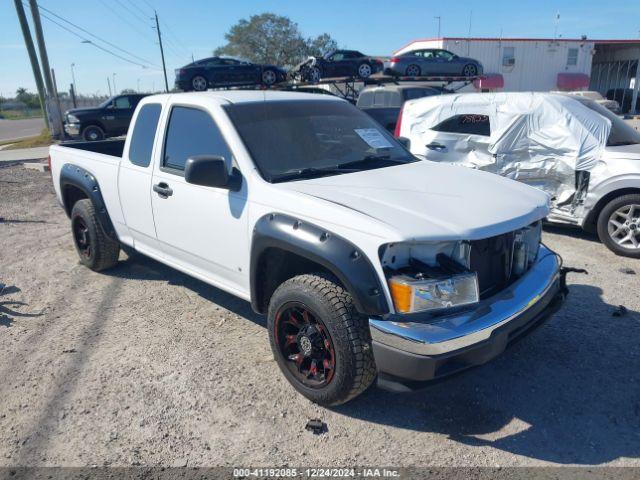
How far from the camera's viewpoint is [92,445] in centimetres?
275

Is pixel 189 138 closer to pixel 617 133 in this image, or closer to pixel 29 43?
pixel 617 133

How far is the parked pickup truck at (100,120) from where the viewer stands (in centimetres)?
1808

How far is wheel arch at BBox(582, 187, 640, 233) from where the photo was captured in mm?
5480

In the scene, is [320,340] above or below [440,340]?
below

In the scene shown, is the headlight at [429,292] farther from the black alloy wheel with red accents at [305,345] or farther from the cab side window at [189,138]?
the cab side window at [189,138]

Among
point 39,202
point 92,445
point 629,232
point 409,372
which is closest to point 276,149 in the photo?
point 409,372

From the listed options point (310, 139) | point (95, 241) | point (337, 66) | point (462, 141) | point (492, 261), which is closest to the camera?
point (492, 261)

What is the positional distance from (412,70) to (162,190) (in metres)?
16.7

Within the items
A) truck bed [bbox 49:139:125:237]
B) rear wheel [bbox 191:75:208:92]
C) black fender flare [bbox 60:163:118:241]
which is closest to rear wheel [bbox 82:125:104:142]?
rear wheel [bbox 191:75:208:92]

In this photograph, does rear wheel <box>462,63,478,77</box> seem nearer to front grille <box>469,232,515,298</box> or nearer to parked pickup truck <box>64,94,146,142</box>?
parked pickup truck <box>64,94,146,142</box>

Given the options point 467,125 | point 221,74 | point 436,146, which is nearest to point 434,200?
point 436,146

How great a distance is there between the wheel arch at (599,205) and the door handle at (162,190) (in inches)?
185

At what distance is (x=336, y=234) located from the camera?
2.71 m

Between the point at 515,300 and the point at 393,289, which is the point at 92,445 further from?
the point at 515,300
